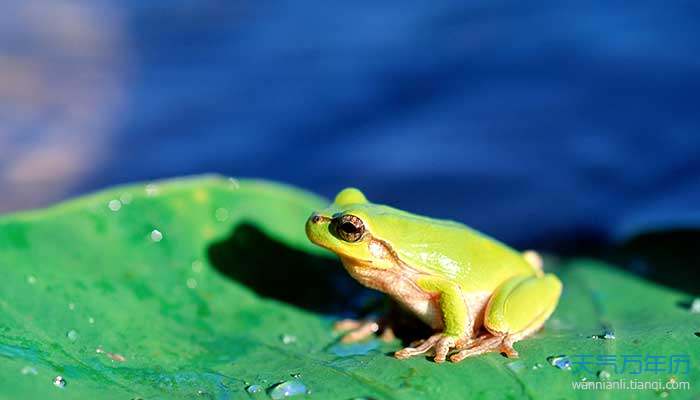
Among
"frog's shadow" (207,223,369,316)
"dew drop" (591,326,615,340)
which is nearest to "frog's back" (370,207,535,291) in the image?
"dew drop" (591,326,615,340)

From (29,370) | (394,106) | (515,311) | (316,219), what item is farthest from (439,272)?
(394,106)

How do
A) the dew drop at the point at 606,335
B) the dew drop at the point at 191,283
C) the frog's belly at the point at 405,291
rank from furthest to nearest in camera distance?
the dew drop at the point at 191,283, the frog's belly at the point at 405,291, the dew drop at the point at 606,335

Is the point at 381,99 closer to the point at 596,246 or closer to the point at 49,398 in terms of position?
the point at 596,246

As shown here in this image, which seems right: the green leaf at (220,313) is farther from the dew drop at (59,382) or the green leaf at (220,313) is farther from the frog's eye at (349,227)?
the frog's eye at (349,227)

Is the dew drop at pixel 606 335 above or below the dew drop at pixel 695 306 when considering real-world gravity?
below

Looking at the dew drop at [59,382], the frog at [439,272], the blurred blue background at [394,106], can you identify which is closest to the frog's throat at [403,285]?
the frog at [439,272]

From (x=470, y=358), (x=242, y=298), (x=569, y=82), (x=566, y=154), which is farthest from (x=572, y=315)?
(x=569, y=82)

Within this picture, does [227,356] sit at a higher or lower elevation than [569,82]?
lower

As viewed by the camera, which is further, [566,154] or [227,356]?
[566,154]
